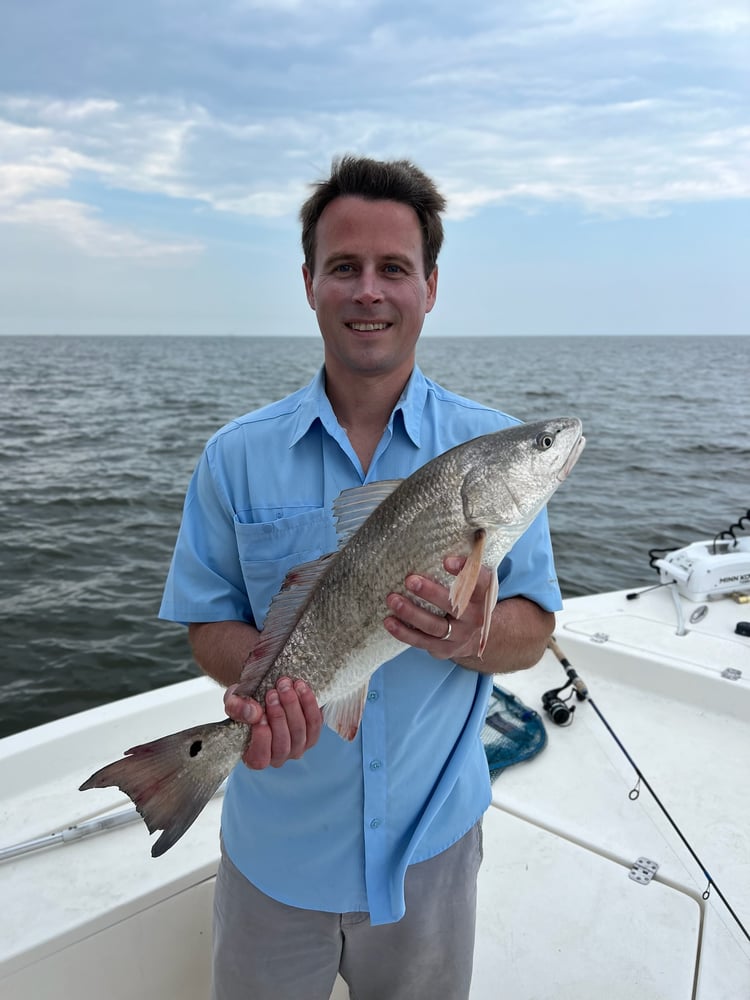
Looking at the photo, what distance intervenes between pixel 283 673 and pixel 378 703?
1.14 ft

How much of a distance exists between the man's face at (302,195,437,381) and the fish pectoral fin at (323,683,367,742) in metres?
1.12

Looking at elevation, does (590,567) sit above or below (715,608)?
below

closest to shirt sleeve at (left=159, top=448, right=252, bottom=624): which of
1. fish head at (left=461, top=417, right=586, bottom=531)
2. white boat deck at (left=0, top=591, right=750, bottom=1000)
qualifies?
fish head at (left=461, top=417, right=586, bottom=531)

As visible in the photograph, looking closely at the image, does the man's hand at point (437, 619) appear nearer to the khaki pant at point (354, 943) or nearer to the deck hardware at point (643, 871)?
the khaki pant at point (354, 943)

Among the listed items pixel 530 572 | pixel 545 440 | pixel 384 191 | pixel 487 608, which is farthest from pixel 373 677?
pixel 384 191

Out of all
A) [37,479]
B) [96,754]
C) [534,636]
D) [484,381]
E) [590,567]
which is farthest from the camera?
[484,381]

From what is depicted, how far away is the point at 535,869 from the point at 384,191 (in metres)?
3.39

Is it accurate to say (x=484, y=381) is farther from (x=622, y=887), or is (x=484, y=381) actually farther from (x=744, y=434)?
(x=622, y=887)

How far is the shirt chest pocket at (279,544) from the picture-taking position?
2.42 meters

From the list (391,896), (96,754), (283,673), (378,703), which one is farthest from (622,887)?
(96,754)

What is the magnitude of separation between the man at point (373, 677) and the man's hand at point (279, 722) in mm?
204

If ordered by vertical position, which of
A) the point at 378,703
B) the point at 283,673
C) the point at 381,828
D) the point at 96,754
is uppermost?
the point at 283,673

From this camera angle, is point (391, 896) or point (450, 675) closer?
point (391, 896)

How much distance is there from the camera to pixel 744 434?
24.8 meters
